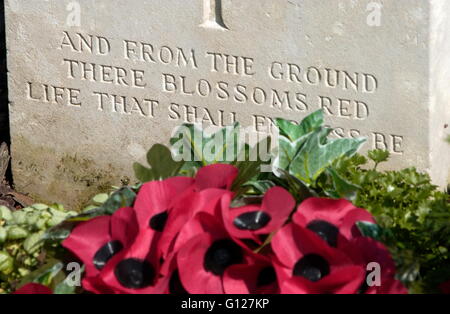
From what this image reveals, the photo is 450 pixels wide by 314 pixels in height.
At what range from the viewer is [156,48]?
16.4 feet

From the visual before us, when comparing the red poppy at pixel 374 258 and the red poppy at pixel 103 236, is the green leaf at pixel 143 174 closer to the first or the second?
the red poppy at pixel 103 236

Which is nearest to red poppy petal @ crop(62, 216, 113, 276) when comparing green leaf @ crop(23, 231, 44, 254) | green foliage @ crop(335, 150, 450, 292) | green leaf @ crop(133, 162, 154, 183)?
green leaf @ crop(133, 162, 154, 183)

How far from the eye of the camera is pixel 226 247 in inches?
101

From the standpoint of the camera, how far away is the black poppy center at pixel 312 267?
2.50m

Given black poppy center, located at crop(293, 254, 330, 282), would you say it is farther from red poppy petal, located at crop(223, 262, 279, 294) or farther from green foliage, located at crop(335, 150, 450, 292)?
green foliage, located at crop(335, 150, 450, 292)

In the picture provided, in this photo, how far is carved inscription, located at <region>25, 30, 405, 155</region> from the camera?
4.72 m

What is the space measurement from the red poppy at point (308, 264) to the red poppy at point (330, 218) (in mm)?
58

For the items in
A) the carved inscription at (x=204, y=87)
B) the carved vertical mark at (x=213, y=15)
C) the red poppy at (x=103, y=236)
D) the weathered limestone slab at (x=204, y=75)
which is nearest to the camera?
the red poppy at (x=103, y=236)

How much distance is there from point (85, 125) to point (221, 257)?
2872 millimetres

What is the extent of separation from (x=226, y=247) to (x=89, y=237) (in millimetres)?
411

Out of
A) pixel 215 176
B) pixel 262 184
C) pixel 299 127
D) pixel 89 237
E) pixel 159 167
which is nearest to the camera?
pixel 89 237

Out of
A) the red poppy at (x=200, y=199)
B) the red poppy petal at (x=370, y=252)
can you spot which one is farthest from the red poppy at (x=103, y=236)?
the red poppy petal at (x=370, y=252)

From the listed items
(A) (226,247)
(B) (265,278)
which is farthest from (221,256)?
(B) (265,278)

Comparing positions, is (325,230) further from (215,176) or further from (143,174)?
(143,174)
